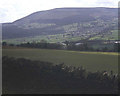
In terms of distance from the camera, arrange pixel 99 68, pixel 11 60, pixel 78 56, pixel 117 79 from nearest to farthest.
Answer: pixel 117 79 → pixel 99 68 → pixel 11 60 → pixel 78 56

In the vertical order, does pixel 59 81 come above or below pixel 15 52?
below

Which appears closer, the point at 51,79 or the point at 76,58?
the point at 51,79

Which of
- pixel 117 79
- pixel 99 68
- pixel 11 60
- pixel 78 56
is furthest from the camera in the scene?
pixel 78 56

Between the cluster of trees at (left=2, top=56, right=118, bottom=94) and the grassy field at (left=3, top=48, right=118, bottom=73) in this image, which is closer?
the cluster of trees at (left=2, top=56, right=118, bottom=94)

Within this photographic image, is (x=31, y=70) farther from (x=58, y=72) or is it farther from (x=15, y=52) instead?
(x=15, y=52)

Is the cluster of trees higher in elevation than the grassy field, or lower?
lower

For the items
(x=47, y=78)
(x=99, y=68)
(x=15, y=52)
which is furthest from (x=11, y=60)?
(x=99, y=68)
